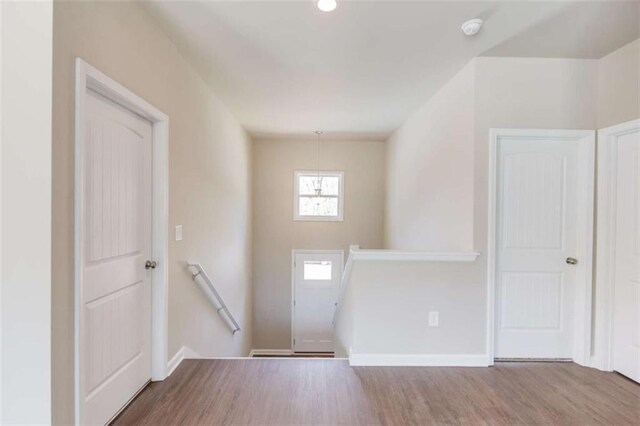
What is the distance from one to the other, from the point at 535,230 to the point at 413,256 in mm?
1087

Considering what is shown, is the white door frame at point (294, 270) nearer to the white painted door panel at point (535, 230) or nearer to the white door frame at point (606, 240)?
the white painted door panel at point (535, 230)

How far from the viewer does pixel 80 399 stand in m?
1.44

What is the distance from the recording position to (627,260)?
236cm

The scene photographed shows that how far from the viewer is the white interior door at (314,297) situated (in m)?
5.68

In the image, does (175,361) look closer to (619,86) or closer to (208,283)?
(208,283)

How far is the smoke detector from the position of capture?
199 centimetres

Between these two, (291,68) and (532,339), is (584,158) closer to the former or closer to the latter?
(532,339)

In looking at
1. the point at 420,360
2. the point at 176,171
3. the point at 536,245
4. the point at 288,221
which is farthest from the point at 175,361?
the point at 288,221

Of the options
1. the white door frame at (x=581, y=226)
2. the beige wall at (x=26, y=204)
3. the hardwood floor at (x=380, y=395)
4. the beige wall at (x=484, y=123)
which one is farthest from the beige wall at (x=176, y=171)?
the white door frame at (x=581, y=226)

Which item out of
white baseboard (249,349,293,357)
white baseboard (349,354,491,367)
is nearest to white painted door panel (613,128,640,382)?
white baseboard (349,354,491,367)

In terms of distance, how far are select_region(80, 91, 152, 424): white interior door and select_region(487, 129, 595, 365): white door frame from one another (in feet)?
8.85

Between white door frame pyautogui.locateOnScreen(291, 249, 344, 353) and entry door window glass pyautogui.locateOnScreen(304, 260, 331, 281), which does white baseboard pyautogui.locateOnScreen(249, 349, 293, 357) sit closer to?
white door frame pyautogui.locateOnScreen(291, 249, 344, 353)

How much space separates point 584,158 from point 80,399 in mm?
3822

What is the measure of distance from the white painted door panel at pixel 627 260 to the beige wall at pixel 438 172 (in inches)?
45.2
